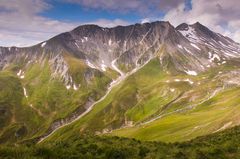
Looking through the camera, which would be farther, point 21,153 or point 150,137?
point 150,137

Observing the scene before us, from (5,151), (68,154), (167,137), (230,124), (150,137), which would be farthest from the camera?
(150,137)

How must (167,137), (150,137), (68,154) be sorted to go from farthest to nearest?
(150,137)
(167,137)
(68,154)

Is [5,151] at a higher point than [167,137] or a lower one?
higher

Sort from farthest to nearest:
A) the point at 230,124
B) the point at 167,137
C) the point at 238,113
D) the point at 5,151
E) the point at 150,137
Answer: the point at 150,137 < the point at 167,137 < the point at 238,113 < the point at 230,124 < the point at 5,151

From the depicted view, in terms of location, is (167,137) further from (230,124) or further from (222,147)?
(222,147)

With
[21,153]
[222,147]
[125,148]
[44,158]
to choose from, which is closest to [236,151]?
[222,147]

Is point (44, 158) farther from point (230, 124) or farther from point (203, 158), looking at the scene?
point (230, 124)

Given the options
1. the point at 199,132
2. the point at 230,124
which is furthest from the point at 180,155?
the point at 199,132

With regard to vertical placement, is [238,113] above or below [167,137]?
above

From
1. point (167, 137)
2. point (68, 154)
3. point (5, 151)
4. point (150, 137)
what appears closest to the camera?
point (5, 151)
